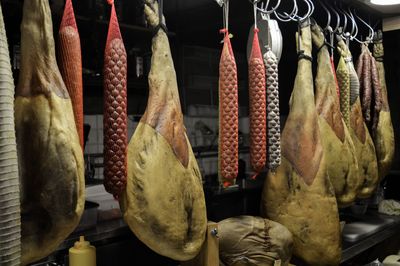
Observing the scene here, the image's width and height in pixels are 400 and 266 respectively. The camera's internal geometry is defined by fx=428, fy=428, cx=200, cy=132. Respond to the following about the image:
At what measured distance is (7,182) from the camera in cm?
58

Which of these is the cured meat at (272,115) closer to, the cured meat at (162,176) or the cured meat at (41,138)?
the cured meat at (162,176)

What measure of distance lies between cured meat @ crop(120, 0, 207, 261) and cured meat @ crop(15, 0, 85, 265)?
0.26 meters

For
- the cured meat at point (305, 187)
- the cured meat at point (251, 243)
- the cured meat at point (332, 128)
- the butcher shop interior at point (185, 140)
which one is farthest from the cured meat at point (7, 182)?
the cured meat at point (332, 128)

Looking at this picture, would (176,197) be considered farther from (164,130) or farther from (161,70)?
(161,70)

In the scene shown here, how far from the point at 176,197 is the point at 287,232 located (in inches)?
23.6

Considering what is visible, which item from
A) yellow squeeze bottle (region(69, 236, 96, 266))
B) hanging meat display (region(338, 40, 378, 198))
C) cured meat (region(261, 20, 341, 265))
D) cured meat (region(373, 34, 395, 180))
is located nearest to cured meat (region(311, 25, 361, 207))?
cured meat (region(261, 20, 341, 265))

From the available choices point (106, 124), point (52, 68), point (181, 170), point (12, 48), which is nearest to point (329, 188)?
point (181, 170)

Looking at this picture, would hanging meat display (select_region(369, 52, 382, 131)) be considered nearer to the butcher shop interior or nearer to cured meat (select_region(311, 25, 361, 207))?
the butcher shop interior

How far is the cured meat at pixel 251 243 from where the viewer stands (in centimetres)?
142

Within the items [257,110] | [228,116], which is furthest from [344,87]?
[228,116]

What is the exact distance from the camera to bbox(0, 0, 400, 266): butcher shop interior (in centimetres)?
82

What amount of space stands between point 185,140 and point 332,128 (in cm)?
89

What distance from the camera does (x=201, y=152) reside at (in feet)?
12.0

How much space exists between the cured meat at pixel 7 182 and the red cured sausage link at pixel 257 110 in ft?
2.68
